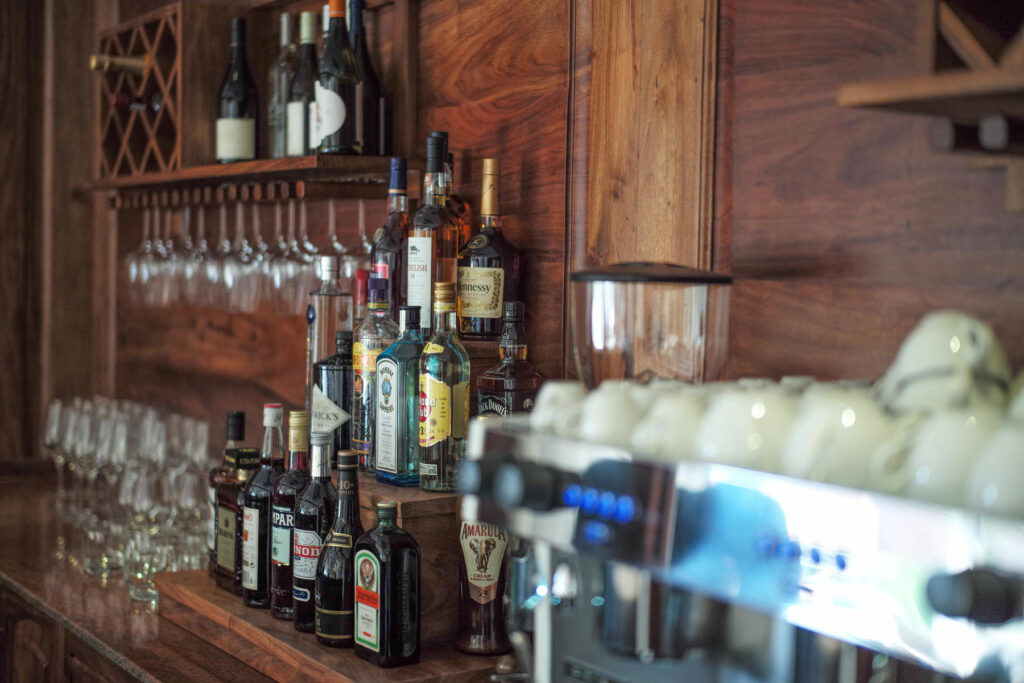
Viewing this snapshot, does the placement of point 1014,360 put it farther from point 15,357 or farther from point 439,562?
point 15,357

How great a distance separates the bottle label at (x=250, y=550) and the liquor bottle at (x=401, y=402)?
0.27 meters

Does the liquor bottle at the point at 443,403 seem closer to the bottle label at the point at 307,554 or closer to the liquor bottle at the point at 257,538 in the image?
the bottle label at the point at 307,554

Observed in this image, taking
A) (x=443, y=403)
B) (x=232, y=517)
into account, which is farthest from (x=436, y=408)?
(x=232, y=517)

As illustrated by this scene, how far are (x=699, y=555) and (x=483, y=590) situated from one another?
2.83ft

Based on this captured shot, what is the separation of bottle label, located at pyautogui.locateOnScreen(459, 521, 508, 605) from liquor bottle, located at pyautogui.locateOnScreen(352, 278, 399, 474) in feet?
0.92

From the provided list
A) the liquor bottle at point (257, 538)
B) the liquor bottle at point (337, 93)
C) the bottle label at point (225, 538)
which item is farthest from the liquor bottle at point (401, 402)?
the liquor bottle at point (337, 93)

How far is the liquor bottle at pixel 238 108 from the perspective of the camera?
2.44 metres

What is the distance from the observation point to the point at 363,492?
1714mm

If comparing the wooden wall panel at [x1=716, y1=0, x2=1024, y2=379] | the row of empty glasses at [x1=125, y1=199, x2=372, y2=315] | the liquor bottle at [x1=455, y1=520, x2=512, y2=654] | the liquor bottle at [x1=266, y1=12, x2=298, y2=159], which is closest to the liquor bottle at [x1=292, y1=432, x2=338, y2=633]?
the liquor bottle at [x1=455, y1=520, x2=512, y2=654]

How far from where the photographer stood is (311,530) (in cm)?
172

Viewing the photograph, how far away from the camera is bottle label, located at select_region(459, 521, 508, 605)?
5.26 feet

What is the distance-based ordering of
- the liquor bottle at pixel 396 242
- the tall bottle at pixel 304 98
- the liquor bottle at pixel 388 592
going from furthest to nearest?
the tall bottle at pixel 304 98 → the liquor bottle at pixel 396 242 → the liquor bottle at pixel 388 592

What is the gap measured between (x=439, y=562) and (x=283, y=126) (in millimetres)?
1137

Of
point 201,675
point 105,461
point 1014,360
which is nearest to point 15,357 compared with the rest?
point 105,461
